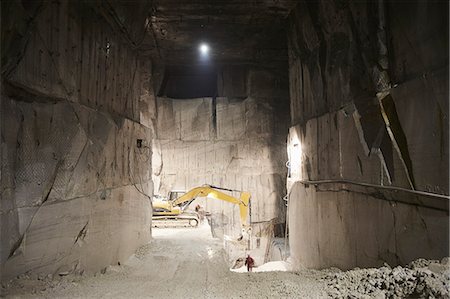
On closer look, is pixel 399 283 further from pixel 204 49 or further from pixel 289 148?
pixel 204 49

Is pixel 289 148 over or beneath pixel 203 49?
beneath

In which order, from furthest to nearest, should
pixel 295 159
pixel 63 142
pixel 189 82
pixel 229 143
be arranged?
pixel 189 82
pixel 229 143
pixel 295 159
pixel 63 142

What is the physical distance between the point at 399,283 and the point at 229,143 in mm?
10605

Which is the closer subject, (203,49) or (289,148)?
(289,148)

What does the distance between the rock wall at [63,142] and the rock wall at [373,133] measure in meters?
3.89

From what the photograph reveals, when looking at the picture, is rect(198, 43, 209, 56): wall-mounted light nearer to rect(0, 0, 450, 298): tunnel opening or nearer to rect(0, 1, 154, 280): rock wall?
rect(0, 0, 450, 298): tunnel opening

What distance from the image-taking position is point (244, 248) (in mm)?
11219

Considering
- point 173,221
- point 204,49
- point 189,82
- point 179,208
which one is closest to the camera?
point 173,221

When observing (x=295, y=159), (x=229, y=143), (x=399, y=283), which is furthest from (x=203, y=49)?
(x=399, y=283)

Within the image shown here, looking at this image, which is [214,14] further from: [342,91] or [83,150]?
[83,150]

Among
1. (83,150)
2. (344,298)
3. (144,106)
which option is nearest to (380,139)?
(344,298)

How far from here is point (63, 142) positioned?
13.4 ft

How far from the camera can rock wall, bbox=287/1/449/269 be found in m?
2.93

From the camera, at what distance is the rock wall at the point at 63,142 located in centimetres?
327
